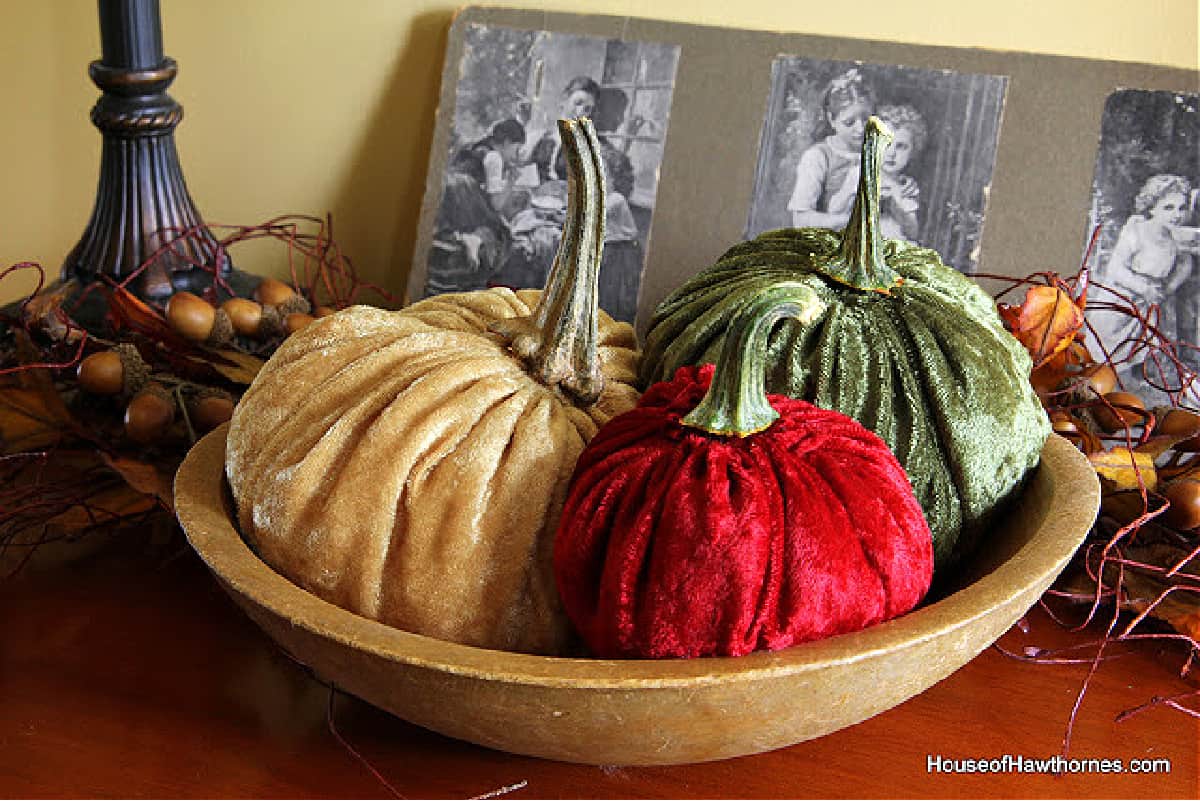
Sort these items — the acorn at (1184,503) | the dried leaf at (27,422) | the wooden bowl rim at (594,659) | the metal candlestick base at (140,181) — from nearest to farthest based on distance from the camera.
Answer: the wooden bowl rim at (594,659) → the acorn at (1184,503) → the dried leaf at (27,422) → the metal candlestick base at (140,181)

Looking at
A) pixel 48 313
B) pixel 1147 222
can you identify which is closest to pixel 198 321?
pixel 48 313

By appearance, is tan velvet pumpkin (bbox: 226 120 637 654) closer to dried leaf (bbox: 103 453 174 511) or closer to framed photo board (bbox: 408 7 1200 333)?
dried leaf (bbox: 103 453 174 511)

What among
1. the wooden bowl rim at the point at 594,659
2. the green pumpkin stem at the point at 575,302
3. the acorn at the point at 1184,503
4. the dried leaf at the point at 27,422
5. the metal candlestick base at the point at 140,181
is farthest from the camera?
the metal candlestick base at the point at 140,181

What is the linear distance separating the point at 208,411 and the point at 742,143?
0.43 meters

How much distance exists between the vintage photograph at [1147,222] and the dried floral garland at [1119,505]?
35 mm

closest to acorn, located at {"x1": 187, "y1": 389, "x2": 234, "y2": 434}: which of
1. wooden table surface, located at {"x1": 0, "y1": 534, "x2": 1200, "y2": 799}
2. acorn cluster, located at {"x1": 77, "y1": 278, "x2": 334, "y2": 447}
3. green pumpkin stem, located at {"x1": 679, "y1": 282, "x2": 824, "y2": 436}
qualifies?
acorn cluster, located at {"x1": 77, "y1": 278, "x2": 334, "y2": 447}

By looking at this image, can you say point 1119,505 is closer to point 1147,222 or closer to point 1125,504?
point 1125,504

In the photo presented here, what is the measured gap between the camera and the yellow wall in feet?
2.99

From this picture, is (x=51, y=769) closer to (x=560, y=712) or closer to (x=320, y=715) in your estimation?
(x=320, y=715)

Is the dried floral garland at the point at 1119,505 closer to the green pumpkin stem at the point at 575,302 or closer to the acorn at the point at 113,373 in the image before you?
the green pumpkin stem at the point at 575,302

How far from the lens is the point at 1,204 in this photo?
117 centimetres

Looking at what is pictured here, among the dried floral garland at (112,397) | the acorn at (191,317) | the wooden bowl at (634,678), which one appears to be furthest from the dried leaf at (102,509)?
the wooden bowl at (634,678)

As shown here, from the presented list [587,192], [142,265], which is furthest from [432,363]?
[142,265]

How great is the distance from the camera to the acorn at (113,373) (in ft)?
2.38
